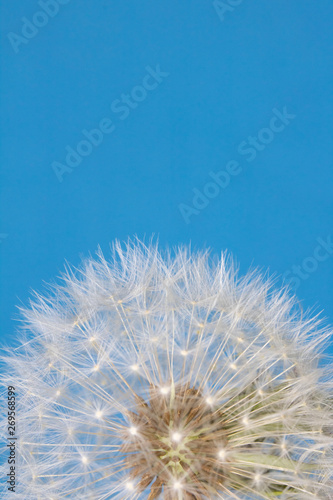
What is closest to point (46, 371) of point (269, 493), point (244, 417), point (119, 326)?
point (119, 326)

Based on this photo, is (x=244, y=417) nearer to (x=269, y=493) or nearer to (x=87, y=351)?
(x=269, y=493)

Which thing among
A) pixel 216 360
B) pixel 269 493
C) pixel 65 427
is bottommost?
pixel 269 493

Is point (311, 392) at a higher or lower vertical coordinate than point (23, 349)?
lower

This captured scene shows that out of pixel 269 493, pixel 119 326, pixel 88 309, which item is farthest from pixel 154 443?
pixel 88 309

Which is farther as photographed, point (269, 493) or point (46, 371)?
point (46, 371)

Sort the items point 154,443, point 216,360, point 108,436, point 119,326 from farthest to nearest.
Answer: point 119,326 < point 216,360 < point 108,436 < point 154,443

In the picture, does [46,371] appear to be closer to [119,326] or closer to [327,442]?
[119,326]

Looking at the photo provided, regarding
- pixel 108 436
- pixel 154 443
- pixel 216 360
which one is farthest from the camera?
pixel 216 360
